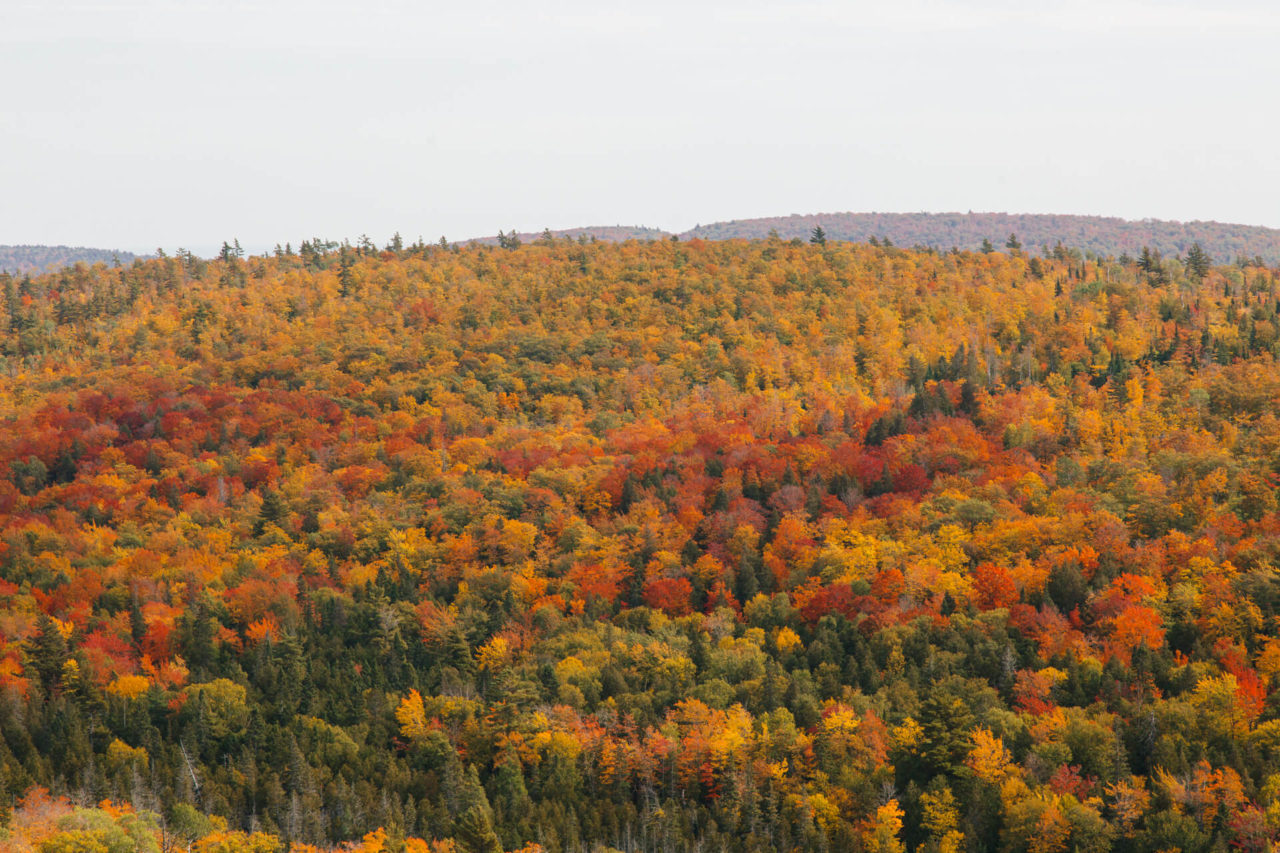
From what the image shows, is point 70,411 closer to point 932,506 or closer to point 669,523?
point 669,523

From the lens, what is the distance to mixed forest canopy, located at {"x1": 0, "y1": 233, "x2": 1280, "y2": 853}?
90.6m

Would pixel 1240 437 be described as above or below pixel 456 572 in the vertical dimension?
above

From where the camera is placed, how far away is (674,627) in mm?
123688

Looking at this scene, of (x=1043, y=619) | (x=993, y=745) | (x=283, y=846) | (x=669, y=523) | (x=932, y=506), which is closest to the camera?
(x=283, y=846)

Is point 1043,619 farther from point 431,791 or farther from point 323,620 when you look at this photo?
point 323,620

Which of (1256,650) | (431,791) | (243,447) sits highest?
(243,447)

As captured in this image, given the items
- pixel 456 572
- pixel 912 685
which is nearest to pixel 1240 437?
pixel 912 685

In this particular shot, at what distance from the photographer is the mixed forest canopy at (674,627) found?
90625mm

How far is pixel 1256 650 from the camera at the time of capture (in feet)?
343

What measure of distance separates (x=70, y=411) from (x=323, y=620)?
89.5m

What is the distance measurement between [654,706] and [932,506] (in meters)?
49.1

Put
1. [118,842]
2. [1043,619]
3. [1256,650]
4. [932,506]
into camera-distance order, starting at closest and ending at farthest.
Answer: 1. [118,842]
2. [1256,650]
3. [1043,619]
4. [932,506]

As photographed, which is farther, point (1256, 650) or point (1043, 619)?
point (1043, 619)

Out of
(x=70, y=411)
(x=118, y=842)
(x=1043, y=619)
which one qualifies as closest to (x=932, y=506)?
(x=1043, y=619)
